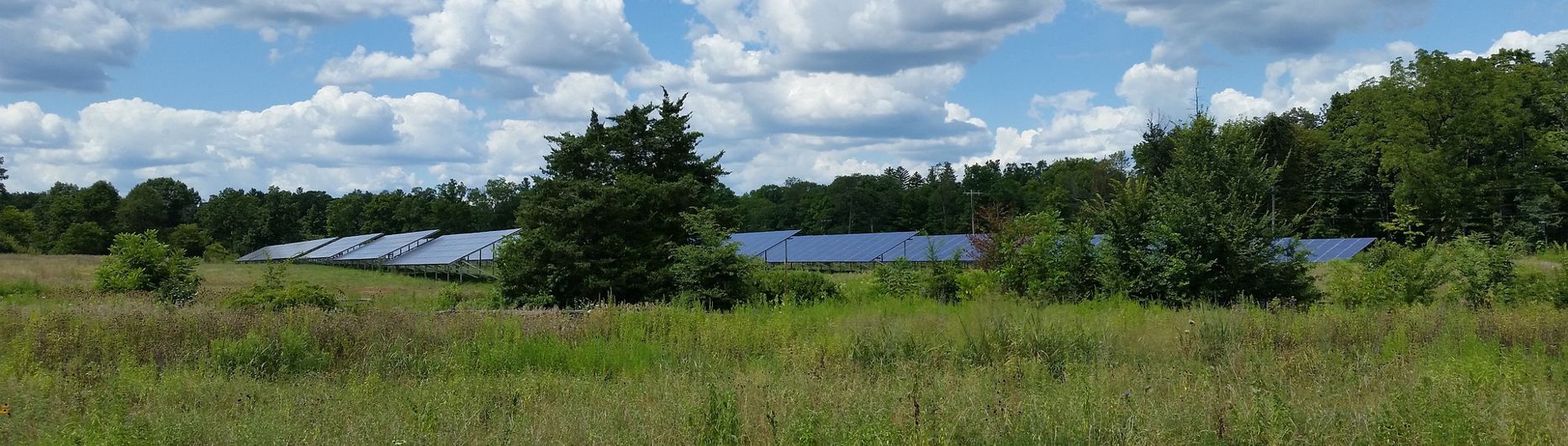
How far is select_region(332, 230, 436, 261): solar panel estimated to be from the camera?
58250 mm

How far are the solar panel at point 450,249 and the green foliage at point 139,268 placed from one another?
1761 cm

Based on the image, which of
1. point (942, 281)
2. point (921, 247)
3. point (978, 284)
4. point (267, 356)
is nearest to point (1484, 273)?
point (978, 284)

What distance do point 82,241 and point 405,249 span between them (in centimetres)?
4450

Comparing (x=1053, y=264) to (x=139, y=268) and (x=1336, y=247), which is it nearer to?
(x=139, y=268)

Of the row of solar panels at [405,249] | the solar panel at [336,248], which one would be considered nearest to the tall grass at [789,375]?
the row of solar panels at [405,249]

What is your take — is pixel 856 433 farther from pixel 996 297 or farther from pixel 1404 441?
pixel 996 297

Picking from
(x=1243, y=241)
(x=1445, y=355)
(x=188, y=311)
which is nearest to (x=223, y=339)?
(x=188, y=311)

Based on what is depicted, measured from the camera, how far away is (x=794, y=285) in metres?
20.8

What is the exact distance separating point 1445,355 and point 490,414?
865 centimetres

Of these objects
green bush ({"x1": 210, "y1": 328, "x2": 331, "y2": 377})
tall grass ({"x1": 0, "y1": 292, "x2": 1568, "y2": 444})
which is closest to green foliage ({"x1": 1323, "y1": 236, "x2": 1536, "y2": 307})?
tall grass ({"x1": 0, "y1": 292, "x2": 1568, "y2": 444})

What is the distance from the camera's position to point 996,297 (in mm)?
15062

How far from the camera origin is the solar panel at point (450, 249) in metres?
43.9

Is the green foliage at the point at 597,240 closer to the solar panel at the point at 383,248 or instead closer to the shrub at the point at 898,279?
the shrub at the point at 898,279

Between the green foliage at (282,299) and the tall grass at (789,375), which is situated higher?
the green foliage at (282,299)
